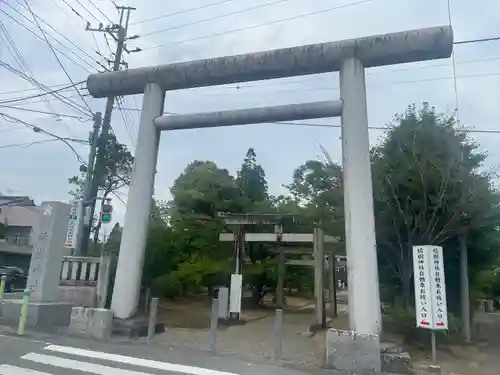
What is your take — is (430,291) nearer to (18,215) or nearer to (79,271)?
(79,271)

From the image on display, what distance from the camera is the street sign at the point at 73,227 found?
13.7m

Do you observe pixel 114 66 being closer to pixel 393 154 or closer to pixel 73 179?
pixel 73 179

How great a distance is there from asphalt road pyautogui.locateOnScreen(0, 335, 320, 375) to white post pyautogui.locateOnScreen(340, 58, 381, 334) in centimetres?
174

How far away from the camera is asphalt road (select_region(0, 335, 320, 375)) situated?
617 cm

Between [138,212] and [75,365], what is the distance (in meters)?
3.65

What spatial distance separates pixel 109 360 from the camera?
674 cm

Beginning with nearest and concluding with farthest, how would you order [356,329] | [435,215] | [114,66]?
1. [356,329]
2. [435,215]
3. [114,66]

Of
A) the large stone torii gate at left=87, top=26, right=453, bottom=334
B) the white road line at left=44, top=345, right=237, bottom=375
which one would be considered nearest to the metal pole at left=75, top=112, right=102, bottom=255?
the large stone torii gate at left=87, top=26, right=453, bottom=334

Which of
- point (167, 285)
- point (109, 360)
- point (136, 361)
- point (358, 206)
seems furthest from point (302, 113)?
point (167, 285)

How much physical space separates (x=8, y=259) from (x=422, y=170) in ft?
88.9

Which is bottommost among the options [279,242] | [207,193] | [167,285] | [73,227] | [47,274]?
[167,285]

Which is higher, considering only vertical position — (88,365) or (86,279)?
(86,279)

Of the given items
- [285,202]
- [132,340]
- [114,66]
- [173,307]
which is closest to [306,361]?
[132,340]

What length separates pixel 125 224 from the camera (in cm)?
945
